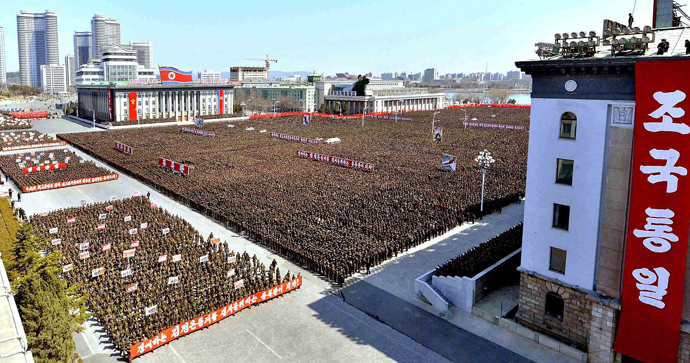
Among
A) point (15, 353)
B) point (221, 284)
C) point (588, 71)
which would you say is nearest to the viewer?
point (15, 353)

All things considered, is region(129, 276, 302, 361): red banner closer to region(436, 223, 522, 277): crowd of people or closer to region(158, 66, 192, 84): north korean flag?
region(436, 223, 522, 277): crowd of people

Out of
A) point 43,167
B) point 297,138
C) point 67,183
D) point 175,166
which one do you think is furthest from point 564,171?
point 297,138

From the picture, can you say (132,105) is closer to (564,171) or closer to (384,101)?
(384,101)

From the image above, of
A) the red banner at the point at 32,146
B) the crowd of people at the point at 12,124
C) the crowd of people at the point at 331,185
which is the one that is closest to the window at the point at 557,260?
the crowd of people at the point at 331,185

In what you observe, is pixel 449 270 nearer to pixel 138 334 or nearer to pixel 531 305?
pixel 531 305

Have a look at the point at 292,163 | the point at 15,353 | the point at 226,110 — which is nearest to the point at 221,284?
the point at 15,353

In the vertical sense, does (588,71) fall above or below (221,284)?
above
